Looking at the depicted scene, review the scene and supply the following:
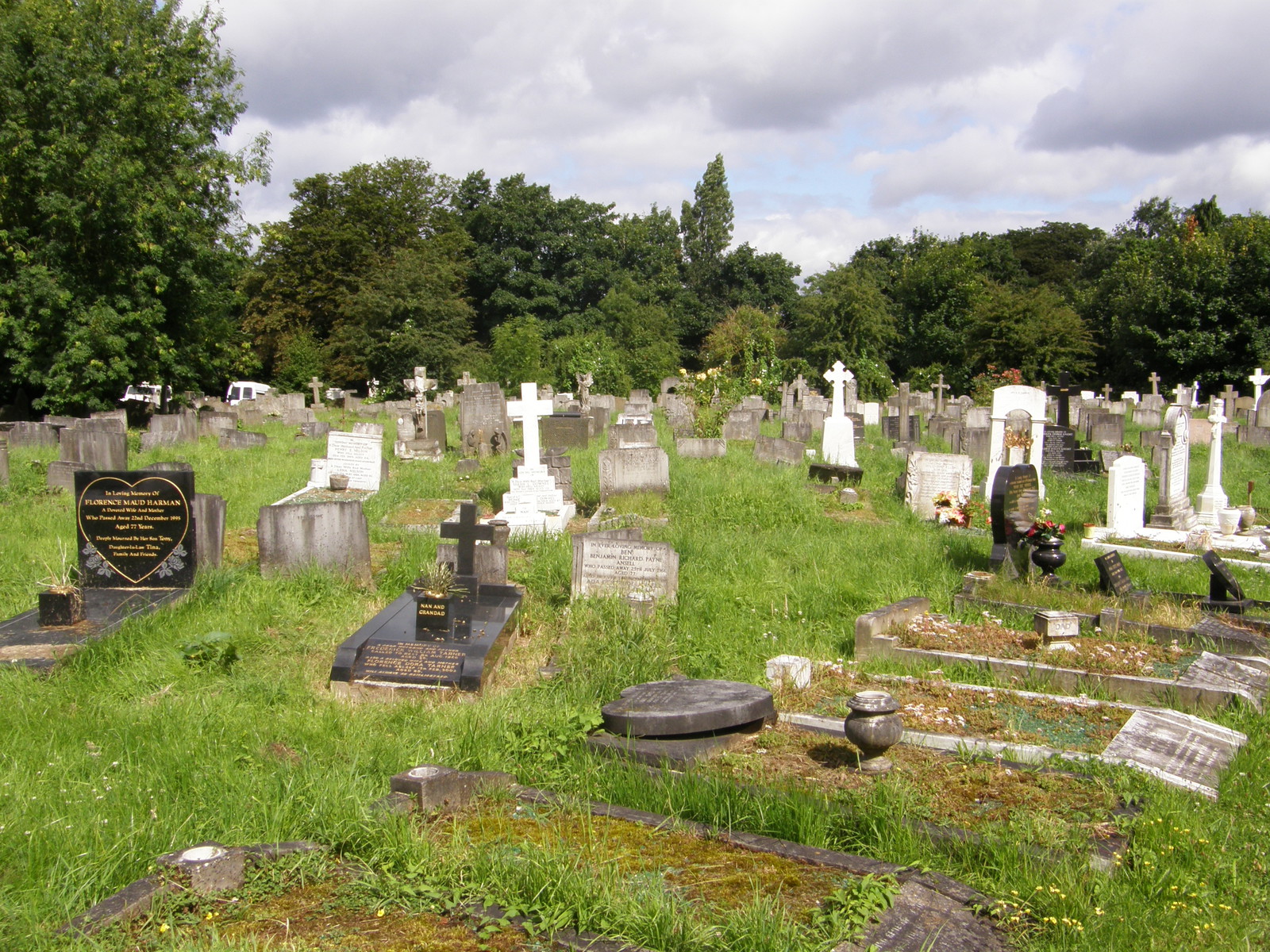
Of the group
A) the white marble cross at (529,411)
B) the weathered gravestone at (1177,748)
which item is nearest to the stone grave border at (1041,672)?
the weathered gravestone at (1177,748)

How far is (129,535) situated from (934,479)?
952 centimetres

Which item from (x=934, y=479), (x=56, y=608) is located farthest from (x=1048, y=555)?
(x=56, y=608)

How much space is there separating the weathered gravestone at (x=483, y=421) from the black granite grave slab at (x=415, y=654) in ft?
35.4

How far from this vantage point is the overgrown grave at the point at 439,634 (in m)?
6.31

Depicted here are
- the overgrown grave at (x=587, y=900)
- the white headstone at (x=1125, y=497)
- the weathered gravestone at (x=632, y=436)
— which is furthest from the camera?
the weathered gravestone at (x=632, y=436)

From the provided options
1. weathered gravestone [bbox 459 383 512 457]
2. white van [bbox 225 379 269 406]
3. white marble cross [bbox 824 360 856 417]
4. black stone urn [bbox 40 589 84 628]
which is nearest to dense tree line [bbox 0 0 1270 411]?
white van [bbox 225 379 269 406]

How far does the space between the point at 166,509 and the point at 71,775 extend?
3797 mm

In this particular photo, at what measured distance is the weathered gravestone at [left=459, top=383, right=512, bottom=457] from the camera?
17.7 meters

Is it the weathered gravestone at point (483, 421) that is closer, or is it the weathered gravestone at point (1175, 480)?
the weathered gravestone at point (1175, 480)

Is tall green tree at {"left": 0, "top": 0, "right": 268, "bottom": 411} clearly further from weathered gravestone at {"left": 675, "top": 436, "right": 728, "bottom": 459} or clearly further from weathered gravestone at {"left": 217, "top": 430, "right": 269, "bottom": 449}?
weathered gravestone at {"left": 675, "top": 436, "right": 728, "bottom": 459}

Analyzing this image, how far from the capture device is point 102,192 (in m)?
21.2

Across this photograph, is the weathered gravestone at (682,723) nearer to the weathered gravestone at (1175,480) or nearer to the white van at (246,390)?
the weathered gravestone at (1175,480)

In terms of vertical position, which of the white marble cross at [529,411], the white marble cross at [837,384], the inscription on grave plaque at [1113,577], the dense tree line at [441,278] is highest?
the dense tree line at [441,278]

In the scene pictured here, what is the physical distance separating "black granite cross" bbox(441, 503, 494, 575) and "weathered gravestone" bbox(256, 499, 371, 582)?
1.47 metres
